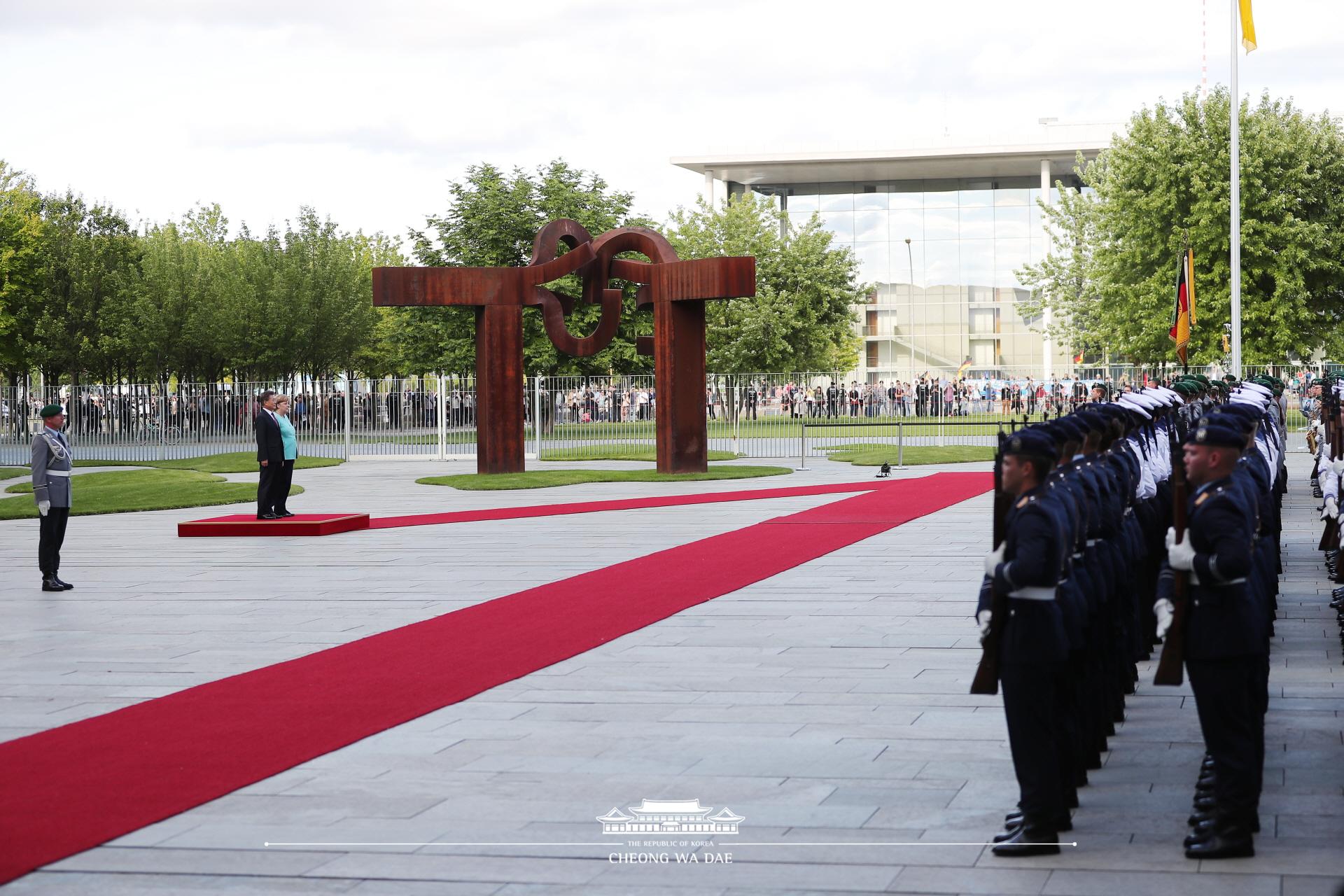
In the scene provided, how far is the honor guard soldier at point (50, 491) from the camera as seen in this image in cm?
1342

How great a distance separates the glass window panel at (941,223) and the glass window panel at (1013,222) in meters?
2.18

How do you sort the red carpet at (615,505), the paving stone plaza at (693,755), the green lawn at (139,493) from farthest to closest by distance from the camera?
the green lawn at (139,493) → the red carpet at (615,505) → the paving stone plaza at (693,755)

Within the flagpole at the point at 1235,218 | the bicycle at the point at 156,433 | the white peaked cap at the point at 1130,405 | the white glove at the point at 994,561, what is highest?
the flagpole at the point at 1235,218

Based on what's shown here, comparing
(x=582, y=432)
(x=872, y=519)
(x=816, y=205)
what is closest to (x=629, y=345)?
(x=582, y=432)

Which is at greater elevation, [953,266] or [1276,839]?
[953,266]

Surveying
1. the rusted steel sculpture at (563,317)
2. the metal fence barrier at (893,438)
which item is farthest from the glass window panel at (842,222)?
the rusted steel sculpture at (563,317)

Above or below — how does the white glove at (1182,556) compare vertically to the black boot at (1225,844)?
above

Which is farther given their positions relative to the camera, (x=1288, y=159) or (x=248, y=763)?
(x=1288, y=159)

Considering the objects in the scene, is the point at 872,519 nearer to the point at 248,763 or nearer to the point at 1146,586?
the point at 1146,586

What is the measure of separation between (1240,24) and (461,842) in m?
31.6

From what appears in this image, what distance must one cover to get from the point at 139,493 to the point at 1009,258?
59469 mm

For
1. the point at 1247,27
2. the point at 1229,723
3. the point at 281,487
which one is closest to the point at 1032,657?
the point at 1229,723

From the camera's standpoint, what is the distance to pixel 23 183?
54.5 metres

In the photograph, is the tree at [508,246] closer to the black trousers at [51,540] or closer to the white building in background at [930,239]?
the white building in background at [930,239]
